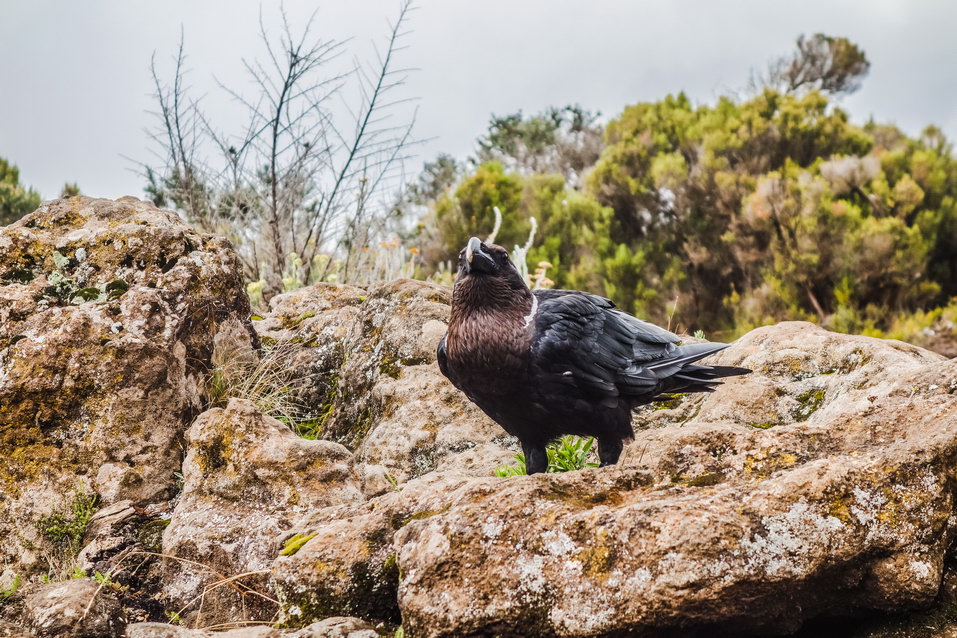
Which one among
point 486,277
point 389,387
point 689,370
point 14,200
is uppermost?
point 14,200

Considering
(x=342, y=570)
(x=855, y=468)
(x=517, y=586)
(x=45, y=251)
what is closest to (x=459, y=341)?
(x=342, y=570)

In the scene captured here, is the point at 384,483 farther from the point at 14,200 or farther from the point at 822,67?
the point at 822,67

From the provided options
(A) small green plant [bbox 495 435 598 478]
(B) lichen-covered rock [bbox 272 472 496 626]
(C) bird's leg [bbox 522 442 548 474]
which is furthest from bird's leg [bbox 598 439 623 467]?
(B) lichen-covered rock [bbox 272 472 496 626]

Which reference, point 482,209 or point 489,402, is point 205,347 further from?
point 482,209

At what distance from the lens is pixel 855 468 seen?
2.08m

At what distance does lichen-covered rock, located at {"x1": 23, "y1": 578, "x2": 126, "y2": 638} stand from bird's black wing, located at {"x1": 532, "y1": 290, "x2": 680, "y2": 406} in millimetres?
1649

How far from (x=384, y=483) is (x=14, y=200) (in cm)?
1478

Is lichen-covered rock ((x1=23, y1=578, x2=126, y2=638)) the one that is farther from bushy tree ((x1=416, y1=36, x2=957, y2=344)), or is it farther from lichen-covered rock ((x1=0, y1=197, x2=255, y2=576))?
bushy tree ((x1=416, y1=36, x2=957, y2=344))

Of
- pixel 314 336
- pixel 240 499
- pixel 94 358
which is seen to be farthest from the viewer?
pixel 314 336

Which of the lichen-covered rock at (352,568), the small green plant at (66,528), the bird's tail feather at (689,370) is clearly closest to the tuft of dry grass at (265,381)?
the small green plant at (66,528)

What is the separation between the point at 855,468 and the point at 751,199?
1187 cm

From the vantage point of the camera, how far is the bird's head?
300cm

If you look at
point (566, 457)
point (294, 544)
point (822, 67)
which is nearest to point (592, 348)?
point (566, 457)

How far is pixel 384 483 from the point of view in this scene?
368 centimetres
